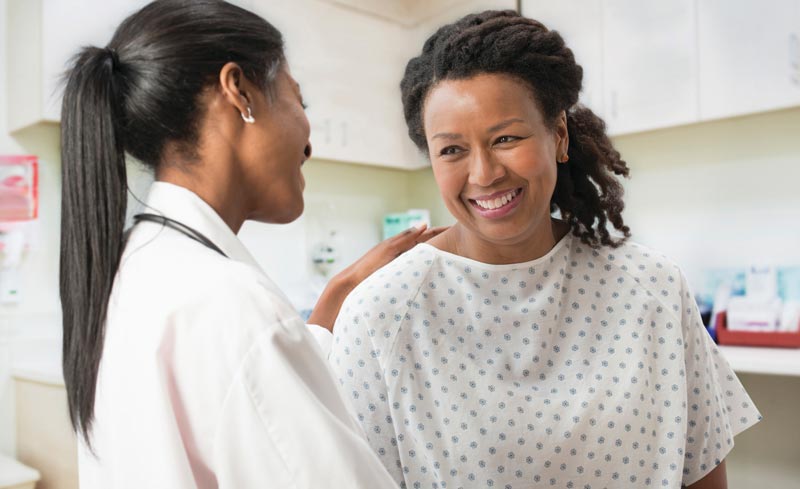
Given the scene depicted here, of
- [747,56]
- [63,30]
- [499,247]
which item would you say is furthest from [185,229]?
[747,56]

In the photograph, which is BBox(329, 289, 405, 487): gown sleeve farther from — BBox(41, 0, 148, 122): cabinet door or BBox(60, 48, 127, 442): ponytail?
BBox(41, 0, 148, 122): cabinet door

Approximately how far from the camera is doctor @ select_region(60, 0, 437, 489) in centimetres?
56

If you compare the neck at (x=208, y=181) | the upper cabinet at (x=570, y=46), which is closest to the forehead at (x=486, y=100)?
the neck at (x=208, y=181)

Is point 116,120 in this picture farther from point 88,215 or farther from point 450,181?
point 450,181

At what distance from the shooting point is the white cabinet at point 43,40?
226 centimetres

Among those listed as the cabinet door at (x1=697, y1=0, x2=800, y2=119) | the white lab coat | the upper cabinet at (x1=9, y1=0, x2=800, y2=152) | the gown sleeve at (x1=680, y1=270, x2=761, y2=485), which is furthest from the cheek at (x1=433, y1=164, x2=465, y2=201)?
the cabinet door at (x1=697, y1=0, x2=800, y2=119)

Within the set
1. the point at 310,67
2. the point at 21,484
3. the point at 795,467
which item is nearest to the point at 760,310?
the point at 795,467

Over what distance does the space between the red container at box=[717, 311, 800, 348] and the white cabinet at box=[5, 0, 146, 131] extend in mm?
2385

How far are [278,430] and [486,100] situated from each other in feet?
2.25

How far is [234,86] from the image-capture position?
682 mm

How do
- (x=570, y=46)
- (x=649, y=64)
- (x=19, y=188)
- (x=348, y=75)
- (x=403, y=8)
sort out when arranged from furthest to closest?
(x=403, y=8) → (x=348, y=75) → (x=570, y=46) → (x=649, y=64) → (x=19, y=188)

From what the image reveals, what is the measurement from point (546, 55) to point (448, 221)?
275 cm

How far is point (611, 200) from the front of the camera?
1.26 m

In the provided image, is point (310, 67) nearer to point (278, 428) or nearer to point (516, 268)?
point (516, 268)
